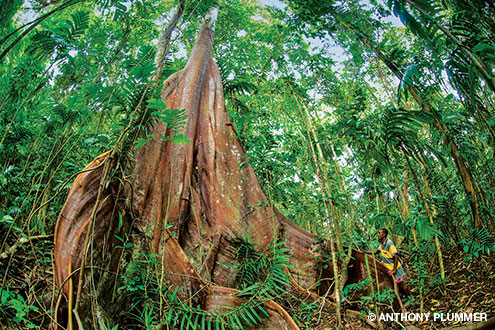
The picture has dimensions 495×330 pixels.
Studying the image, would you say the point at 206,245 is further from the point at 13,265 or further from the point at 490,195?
the point at 490,195

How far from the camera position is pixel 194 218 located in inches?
90.0

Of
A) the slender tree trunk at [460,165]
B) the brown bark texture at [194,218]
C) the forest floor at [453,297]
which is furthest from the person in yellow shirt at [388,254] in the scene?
the slender tree trunk at [460,165]

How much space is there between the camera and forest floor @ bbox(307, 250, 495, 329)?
2006mm

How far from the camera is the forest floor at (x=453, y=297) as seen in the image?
6.58 ft

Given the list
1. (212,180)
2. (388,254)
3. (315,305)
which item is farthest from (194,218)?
(388,254)

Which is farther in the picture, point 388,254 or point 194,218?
point 388,254

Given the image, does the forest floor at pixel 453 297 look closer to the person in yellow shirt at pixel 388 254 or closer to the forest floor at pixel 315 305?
the forest floor at pixel 315 305

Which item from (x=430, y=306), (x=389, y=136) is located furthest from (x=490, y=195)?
(x=389, y=136)

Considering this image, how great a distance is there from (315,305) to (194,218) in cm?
119

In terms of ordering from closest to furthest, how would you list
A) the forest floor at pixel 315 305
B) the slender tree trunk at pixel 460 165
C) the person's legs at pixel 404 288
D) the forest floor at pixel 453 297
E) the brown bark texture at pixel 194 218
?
1. the forest floor at pixel 315 305
2. the brown bark texture at pixel 194 218
3. the forest floor at pixel 453 297
4. the slender tree trunk at pixel 460 165
5. the person's legs at pixel 404 288

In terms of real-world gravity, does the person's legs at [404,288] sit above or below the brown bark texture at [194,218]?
below

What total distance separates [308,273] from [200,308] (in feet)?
3.55

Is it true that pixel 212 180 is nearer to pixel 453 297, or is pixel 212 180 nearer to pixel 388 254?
pixel 388 254

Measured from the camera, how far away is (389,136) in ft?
7.00
